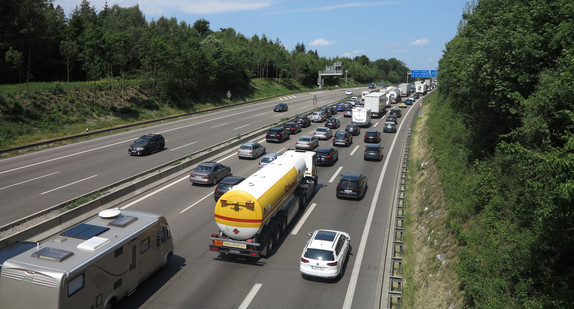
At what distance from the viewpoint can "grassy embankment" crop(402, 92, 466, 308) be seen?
534 inches

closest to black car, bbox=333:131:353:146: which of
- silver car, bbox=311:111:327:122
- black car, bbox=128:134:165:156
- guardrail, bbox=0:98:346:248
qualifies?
guardrail, bbox=0:98:346:248

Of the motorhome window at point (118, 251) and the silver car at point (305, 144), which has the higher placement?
the silver car at point (305, 144)

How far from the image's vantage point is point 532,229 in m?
12.2

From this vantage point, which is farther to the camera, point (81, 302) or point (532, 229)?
point (532, 229)

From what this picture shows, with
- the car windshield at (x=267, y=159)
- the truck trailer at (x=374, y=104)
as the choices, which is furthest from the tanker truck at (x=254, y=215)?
the truck trailer at (x=374, y=104)

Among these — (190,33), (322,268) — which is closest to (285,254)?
(322,268)

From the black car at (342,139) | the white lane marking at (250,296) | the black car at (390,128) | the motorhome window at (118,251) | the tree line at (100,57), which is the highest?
the tree line at (100,57)

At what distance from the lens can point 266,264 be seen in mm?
16266

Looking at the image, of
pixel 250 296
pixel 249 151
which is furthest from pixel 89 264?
pixel 249 151

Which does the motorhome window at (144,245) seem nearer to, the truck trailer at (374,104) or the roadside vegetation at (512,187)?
the roadside vegetation at (512,187)

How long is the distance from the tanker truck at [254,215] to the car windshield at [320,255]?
220 cm

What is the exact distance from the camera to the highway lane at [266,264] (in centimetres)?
1362

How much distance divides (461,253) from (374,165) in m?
20.7

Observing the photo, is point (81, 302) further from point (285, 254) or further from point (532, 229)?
point (532, 229)
